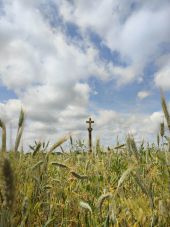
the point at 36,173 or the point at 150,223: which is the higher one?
the point at 36,173

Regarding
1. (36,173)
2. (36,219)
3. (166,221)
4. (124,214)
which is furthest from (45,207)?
(166,221)

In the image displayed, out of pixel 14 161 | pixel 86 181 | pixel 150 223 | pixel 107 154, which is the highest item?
pixel 107 154

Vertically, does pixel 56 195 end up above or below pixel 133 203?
above

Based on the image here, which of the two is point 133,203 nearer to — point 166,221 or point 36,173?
point 166,221

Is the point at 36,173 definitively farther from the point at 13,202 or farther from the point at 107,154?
the point at 107,154

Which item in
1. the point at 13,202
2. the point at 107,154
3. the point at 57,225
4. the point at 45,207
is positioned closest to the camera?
the point at 13,202

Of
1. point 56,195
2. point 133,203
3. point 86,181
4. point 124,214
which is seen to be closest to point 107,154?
point 86,181

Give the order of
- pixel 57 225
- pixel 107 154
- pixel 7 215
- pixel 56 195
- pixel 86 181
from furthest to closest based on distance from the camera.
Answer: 1. pixel 107 154
2. pixel 86 181
3. pixel 56 195
4. pixel 57 225
5. pixel 7 215

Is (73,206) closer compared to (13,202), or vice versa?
(13,202)

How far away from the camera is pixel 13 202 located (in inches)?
48.3

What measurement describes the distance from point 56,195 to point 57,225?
62cm

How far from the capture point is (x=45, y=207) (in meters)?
2.45

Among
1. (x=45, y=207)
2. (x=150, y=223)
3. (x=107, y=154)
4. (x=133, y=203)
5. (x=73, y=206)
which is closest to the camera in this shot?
(x=133, y=203)

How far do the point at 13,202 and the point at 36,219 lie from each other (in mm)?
1200
